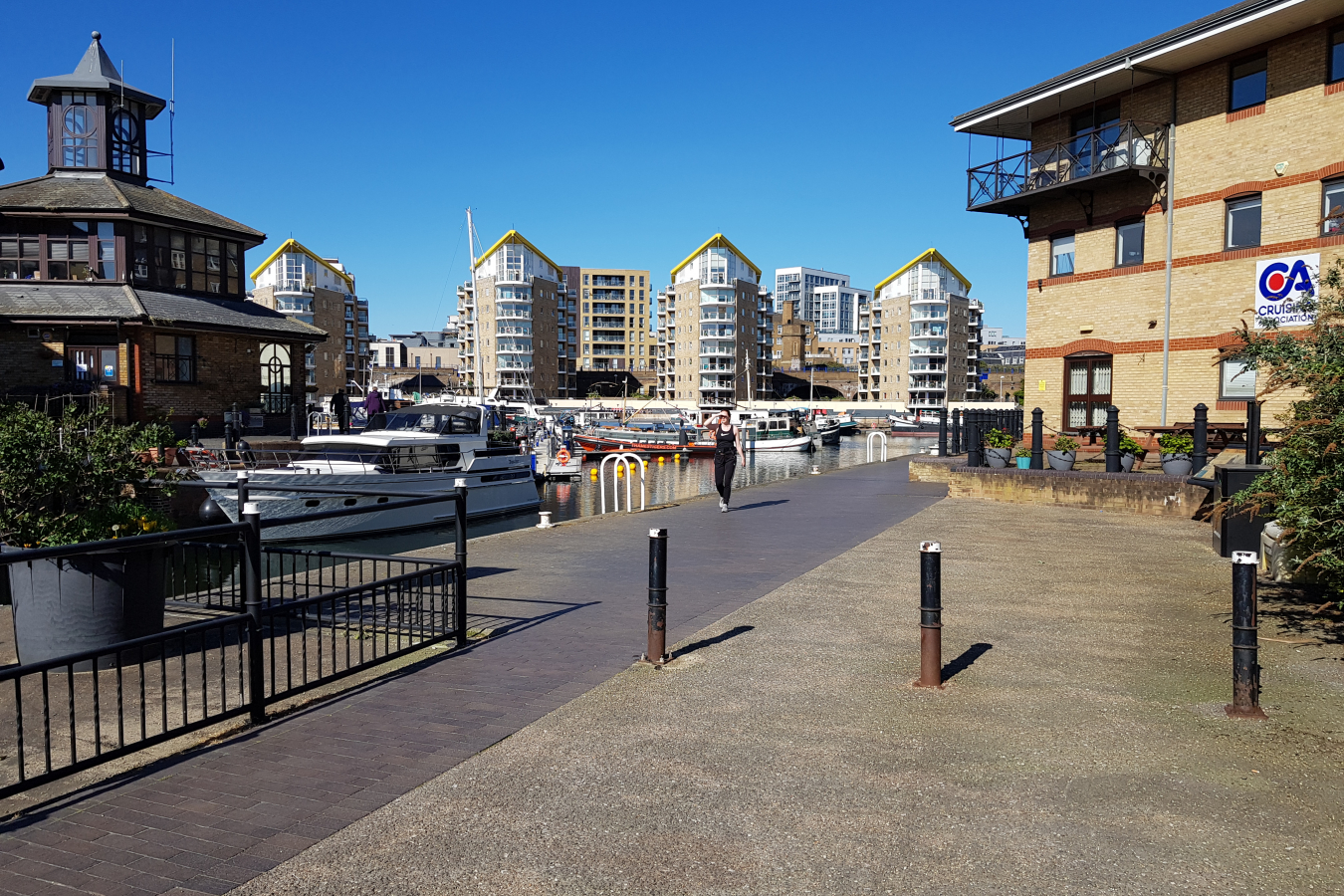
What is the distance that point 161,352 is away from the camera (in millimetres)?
29531

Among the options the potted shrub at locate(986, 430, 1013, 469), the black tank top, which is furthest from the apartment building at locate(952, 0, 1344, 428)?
the black tank top

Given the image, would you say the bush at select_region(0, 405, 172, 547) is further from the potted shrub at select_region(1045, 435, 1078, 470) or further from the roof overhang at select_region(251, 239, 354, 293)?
the roof overhang at select_region(251, 239, 354, 293)

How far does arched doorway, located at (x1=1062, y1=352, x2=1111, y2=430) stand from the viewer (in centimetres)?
2347

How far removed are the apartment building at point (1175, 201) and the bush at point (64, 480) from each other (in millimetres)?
20132

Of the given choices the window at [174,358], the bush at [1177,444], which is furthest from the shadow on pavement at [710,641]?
the window at [174,358]

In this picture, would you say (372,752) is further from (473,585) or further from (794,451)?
(794,451)

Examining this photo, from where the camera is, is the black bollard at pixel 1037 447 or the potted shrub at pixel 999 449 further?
the potted shrub at pixel 999 449

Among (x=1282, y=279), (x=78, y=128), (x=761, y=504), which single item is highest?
(x=78, y=128)

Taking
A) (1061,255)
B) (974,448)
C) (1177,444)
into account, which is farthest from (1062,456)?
(1061,255)

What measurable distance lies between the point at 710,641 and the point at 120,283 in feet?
100

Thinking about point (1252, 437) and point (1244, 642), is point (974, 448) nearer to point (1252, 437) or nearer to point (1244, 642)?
point (1252, 437)

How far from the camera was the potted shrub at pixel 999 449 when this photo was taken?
18.8 m

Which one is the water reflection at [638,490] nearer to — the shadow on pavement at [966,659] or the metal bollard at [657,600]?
the shadow on pavement at [966,659]

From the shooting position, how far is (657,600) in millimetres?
6578
